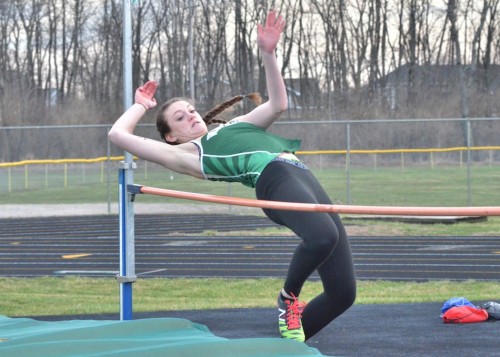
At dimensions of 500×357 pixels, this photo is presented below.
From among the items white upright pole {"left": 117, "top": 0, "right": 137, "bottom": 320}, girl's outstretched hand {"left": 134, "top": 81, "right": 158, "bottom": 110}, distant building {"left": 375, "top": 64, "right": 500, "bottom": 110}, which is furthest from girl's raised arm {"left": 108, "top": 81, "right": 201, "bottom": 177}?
distant building {"left": 375, "top": 64, "right": 500, "bottom": 110}

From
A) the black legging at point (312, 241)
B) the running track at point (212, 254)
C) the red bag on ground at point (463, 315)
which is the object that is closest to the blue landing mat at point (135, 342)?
the black legging at point (312, 241)

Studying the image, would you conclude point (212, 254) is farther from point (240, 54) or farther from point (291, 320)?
point (240, 54)

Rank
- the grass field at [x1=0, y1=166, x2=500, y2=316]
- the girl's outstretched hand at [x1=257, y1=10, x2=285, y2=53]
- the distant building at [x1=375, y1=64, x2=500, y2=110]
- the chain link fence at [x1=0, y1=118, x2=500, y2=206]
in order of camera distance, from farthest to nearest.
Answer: the distant building at [x1=375, y1=64, x2=500, y2=110] < the chain link fence at [x1=0, y1=118, x2=500, y2=206] < the grass field at [x1=0, y1=166, x2=500, y2=316] < the girl's outstretched hand at [x1=257, y1=10, x2=285, y2=53]

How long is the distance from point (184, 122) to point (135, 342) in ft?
3.98

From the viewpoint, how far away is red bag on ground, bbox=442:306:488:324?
260 inches

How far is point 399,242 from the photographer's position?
1527 centimetres

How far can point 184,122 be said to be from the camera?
549 centimetres

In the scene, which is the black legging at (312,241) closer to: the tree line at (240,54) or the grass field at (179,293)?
the grass field at (179,293)

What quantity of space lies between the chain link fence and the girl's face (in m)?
19.1

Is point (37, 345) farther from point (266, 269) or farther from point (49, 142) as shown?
point (49, 142)

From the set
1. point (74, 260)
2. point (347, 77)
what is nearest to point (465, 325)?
point (74, 260)

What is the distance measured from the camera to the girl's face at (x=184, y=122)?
5.46 metres

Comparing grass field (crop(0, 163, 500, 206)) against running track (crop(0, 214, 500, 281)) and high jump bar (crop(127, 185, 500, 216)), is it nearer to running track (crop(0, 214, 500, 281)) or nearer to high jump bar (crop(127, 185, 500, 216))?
running track (crop(0, 214, 500, 281))

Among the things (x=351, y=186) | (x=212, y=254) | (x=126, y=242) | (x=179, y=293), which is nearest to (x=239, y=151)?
(x=126, y=242)
